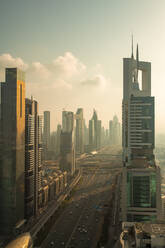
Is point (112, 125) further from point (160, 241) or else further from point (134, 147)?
point (160, 241)

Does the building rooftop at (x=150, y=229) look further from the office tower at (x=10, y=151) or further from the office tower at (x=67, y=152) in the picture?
the office tower at (x=67, y=152)

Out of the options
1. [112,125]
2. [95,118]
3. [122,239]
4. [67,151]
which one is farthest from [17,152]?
[112,125]

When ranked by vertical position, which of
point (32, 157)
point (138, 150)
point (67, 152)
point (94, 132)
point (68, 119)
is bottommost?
point (67, 152)

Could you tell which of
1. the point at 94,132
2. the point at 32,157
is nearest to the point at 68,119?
the point at 94,132

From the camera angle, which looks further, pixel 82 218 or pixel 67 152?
pixel 67 152

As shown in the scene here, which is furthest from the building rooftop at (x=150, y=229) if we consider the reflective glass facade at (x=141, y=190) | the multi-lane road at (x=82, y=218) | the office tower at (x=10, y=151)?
the office tower at (x=10, y=151)

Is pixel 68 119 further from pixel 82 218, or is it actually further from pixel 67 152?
pixel 82 218
